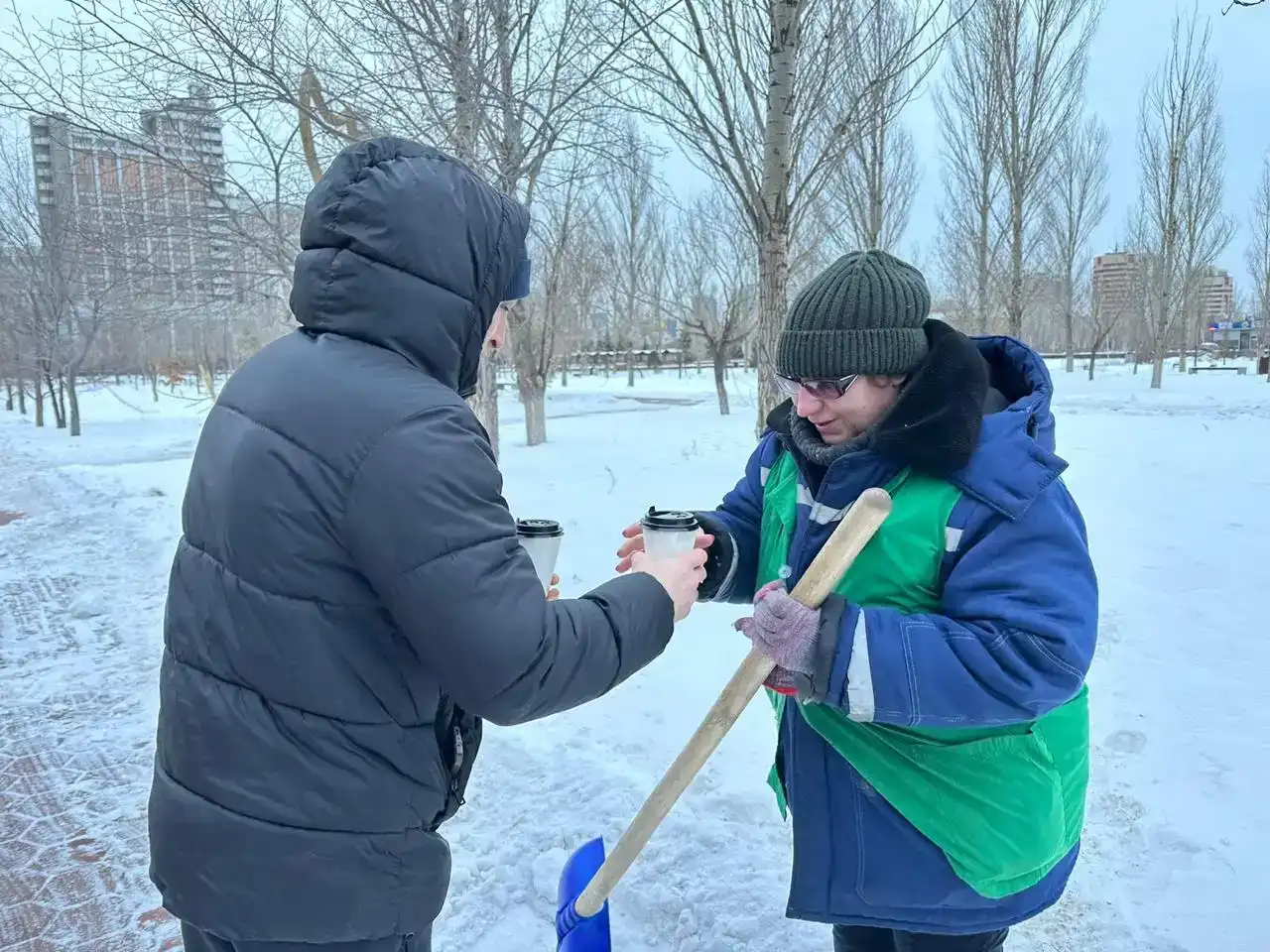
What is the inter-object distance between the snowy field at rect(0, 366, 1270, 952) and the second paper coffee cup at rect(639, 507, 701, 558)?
1483 mm

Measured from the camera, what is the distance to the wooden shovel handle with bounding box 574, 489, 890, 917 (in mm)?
1361

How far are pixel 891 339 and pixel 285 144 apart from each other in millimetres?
8334

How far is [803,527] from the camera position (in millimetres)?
1641

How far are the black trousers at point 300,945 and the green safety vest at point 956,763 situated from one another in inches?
31.8

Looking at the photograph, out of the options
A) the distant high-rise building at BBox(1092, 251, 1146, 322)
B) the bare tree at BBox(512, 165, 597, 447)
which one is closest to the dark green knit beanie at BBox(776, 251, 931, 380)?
the bare tree at BBox(512, 165, 597, 447)

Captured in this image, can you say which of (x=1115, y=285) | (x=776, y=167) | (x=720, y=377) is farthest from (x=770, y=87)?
(x=1115, y=285)

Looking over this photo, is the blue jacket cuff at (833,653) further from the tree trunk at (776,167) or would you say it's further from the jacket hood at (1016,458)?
the tree trunk at (776,167)

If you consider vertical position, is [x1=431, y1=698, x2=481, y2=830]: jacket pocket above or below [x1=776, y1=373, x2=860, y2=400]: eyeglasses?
below

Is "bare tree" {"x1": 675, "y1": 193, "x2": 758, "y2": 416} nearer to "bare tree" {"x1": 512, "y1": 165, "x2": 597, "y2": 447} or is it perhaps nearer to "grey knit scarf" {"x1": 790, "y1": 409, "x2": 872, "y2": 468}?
"bare tree" {"x1": 512, "y1": 165, "x2": 597, "y2": 447}

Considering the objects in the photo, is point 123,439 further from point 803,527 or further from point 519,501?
point 803,527

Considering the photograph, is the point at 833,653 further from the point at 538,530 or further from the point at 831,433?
the point at 538,530

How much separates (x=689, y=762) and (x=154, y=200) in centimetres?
928

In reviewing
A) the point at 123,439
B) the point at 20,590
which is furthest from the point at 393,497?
the point at 123,439

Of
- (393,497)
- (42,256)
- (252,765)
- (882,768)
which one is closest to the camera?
(393,497)
